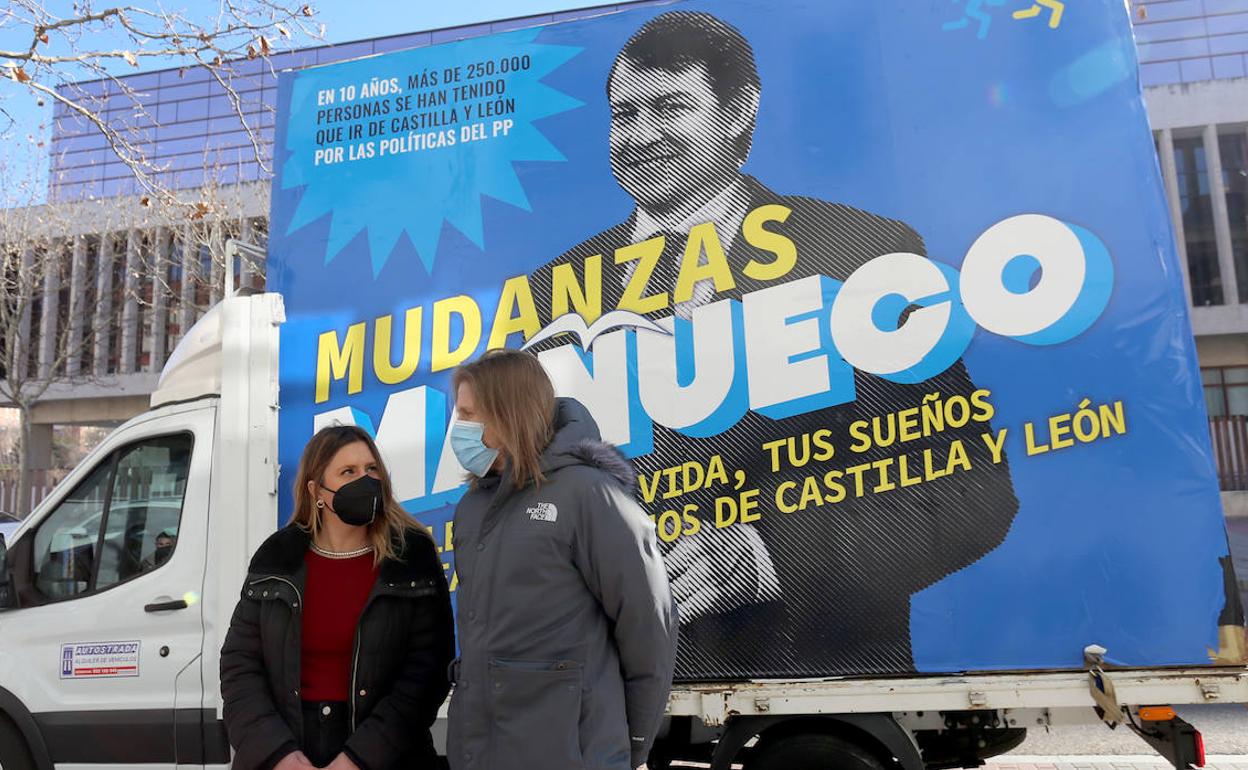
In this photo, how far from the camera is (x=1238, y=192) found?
2769 centimetres

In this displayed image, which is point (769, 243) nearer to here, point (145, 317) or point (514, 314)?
point (514, 314)

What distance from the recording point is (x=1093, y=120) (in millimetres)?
3229

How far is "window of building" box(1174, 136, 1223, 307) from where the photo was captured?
27422 millimetres

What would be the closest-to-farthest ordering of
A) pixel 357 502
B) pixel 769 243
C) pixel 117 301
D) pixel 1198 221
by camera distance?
pixel 357 502 → pixel 769 243 → pixel 117 301 → pixel 1198 221

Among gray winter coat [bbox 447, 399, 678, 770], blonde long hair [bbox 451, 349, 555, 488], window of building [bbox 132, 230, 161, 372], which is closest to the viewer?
gray winter coat [bbox 447, 399, 678, 770]

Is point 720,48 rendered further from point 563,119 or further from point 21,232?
point 21,232

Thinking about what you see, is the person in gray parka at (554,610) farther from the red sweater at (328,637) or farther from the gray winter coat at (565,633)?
the red sweater at (328,637)

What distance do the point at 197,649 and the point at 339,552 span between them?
161cm

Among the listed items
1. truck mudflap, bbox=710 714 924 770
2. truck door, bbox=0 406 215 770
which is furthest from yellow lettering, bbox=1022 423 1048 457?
truck door, bbox=0 406 215 770

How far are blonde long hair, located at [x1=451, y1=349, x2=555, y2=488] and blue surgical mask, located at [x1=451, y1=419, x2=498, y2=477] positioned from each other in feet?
0.24

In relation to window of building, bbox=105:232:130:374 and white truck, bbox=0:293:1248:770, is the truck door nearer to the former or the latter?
white truck, bbox=0:293:1248:770

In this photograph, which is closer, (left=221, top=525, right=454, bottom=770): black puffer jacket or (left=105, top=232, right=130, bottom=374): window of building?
(left=221, top=525, right=454, bottom=770): black puffer jacket

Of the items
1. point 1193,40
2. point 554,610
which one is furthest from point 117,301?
point 1193,40

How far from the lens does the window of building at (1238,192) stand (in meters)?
27.1
